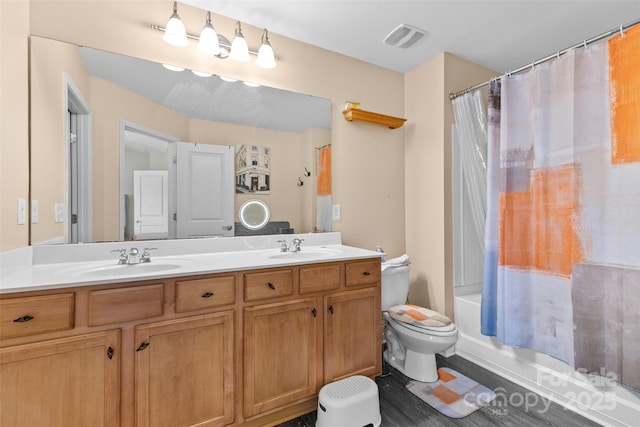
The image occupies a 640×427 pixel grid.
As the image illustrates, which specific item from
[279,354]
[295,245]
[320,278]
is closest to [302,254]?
[295,245]

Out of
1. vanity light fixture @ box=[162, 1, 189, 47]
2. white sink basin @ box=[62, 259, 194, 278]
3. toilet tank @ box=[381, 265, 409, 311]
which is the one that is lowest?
toilet tank @ box=[381, 265, 409, 311]

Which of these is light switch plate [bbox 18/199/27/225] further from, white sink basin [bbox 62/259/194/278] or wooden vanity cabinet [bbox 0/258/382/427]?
wooden vanity cabinet [bbox 0/258/382/427]

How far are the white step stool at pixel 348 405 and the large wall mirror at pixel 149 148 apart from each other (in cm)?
105

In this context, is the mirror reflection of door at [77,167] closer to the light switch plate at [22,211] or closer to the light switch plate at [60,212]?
the light switch plate at [60,212]

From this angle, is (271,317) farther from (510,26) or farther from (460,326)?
(510,26)

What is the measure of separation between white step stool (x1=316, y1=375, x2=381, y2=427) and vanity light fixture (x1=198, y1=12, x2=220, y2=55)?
208cm

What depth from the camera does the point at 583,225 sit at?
1.48 metres

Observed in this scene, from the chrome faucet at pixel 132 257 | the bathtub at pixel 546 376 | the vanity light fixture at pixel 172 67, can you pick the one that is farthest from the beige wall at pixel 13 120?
the bathtub at pixel 546 376

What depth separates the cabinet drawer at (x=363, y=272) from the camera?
1699mm

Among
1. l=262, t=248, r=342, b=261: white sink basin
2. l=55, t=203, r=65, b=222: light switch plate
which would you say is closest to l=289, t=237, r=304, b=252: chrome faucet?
l=262, t=248, r=342, b=261: white sink basin

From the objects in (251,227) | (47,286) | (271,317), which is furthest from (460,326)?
(47,286)

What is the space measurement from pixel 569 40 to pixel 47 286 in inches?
135

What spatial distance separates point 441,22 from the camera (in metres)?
1.91

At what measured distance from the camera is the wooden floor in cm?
153
